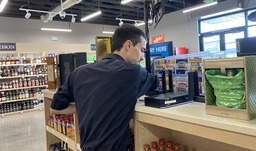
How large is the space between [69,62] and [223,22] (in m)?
9.14

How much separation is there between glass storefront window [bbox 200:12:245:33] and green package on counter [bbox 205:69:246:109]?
938 cm

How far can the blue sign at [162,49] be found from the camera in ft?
6.87

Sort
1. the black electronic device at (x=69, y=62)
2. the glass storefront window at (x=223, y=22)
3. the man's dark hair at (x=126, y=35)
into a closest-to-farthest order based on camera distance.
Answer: the man's dark hair at (x=126, y=35) < the black electronic device at (x=69, y=62) < the glass storefront window at (x=223, y=22)

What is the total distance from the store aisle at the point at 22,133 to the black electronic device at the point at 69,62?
8.89 ft

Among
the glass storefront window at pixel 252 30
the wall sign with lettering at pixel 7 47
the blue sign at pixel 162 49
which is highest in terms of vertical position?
the glass storefront window at pixel 252 30

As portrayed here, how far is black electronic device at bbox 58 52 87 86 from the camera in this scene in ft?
7.34

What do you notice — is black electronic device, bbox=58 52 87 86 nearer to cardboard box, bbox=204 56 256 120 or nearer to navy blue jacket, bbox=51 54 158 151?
navy blue jacket, bbox=51 54 158 151

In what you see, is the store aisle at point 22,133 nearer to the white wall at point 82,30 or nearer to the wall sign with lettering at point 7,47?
the wall sign with lettering at point 7,47

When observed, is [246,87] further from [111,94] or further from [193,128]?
[111,94]

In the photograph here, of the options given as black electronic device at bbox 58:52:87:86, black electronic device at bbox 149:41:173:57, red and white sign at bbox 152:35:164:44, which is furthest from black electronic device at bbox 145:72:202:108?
red and white sign at bbox 152:35:164:44

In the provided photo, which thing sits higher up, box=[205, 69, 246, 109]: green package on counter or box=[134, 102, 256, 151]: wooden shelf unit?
box=[205, 69, 246, 109]: green package on counter

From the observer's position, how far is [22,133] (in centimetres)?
575

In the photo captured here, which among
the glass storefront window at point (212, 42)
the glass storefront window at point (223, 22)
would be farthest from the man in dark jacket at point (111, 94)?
the glass storefront window at point (212, 42)

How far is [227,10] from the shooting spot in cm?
946
